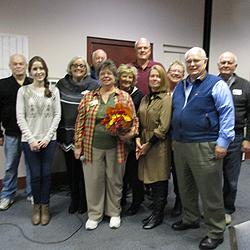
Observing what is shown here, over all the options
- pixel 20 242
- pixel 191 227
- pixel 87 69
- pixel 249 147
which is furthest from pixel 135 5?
pixel 20 242

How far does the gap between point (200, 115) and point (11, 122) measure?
5.96 feet

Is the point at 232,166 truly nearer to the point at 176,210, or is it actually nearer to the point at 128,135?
the point at 176,210

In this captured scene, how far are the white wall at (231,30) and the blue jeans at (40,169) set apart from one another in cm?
346

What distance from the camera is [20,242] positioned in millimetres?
2398

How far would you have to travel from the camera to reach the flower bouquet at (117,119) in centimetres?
232

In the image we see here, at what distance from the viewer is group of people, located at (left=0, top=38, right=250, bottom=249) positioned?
2205mm

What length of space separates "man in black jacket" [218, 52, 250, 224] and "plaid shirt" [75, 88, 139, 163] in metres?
0.89

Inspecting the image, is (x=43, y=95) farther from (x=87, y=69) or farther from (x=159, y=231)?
(x=159, y=231)

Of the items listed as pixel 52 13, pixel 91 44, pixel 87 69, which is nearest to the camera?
pixel 87 69

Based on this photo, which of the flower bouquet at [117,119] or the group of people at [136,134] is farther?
the flower bouquet at [117,119]

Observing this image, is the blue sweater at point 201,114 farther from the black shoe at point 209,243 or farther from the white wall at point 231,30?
the white wall at point 231,30

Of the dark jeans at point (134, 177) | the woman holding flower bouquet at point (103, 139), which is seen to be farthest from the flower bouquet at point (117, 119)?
the dark jeans at point (134, 177)

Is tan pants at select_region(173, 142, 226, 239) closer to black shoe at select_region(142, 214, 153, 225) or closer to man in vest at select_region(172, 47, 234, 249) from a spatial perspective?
man in vest at select_region(172, 47, 234, 249)

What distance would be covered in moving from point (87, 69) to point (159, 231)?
5.20ft
